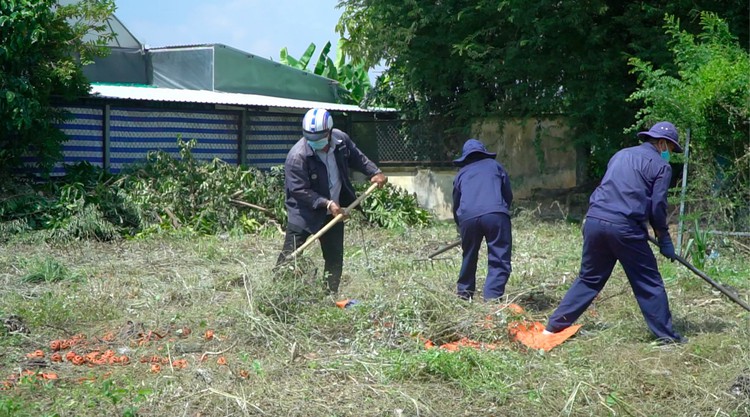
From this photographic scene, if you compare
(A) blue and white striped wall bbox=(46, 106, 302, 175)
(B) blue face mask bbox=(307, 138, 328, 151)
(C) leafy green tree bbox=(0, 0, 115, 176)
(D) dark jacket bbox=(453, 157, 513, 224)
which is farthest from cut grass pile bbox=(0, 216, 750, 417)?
(A) blue and white striped wall bbox=(46, 106, 302, 175)

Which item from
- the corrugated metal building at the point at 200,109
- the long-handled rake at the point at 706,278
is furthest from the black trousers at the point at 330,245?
the corrugated metal building at the point at 200,109

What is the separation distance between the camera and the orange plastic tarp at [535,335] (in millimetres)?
6902

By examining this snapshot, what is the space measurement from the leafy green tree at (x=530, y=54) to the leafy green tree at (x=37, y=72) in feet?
18.1

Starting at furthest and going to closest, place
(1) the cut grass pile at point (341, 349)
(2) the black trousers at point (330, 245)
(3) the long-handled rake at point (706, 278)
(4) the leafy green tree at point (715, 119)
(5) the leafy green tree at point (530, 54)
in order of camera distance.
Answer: (5) the leafy green tree at point (530, 54) < (4) the leafy green tree at point (715, 119) < (2) the black trousers at point (330, 245) < (3) the long-handled rake at point (706, 278) < (1) the cut grass pile at point (341, 349)

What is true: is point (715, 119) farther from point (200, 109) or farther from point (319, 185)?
point (200, 109)

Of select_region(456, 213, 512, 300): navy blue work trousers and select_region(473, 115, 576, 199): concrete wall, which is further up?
select_region(473, 115, 576, 199): concrete wall

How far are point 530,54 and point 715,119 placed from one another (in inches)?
213

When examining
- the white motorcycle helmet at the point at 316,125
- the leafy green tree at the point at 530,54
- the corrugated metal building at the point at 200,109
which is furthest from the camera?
the corrugated metal building at the point at 200,109

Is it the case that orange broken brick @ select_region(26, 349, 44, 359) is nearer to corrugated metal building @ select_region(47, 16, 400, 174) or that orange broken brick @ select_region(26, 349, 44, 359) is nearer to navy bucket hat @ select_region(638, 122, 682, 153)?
navy bucket hat @ select_region(638, 122, 682, 153)

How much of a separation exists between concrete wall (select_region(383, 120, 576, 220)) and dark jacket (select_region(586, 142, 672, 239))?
9.58 m

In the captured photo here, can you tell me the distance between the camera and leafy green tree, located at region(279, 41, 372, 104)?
73.7ft

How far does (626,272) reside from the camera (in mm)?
7066

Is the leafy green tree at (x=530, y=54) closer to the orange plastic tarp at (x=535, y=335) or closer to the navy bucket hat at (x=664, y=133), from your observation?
the navy bucket hat at (x=664, y=133)

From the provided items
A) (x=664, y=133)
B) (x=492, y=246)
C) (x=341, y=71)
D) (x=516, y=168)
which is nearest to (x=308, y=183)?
(x=492, y=246)
